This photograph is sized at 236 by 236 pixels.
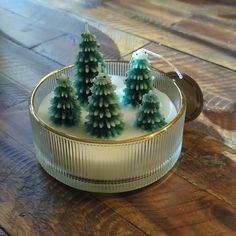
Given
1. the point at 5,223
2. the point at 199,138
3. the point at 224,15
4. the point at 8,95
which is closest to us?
the point at 5,223

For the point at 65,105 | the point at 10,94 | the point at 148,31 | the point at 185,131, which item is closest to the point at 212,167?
the point at 185,131

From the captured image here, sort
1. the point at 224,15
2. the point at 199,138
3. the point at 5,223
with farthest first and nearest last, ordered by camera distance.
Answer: the point at 224,15 < the point at 199,138 < the point at 5,223

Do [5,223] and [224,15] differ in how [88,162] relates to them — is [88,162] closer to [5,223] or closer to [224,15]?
[5,223]

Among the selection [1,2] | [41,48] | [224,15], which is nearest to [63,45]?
[41,48]

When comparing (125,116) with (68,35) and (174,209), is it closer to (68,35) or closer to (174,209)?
(174,209)

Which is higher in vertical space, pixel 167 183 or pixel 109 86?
pixel 109 86

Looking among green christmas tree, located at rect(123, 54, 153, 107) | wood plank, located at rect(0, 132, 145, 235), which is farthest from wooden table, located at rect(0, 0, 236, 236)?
green christmas tree, located at rect(123, 54, 153, 107)

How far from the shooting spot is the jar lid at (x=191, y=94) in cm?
71

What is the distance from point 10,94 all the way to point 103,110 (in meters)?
0.30

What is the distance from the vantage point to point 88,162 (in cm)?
56

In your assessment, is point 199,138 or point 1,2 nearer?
point 199,138

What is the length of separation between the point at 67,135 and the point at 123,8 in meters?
0.75

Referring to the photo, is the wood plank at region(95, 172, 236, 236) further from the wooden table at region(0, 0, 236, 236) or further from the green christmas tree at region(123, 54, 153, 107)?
the green christmas tree at region(123, 54, 153, 107)

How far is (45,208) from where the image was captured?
0.56 metres
